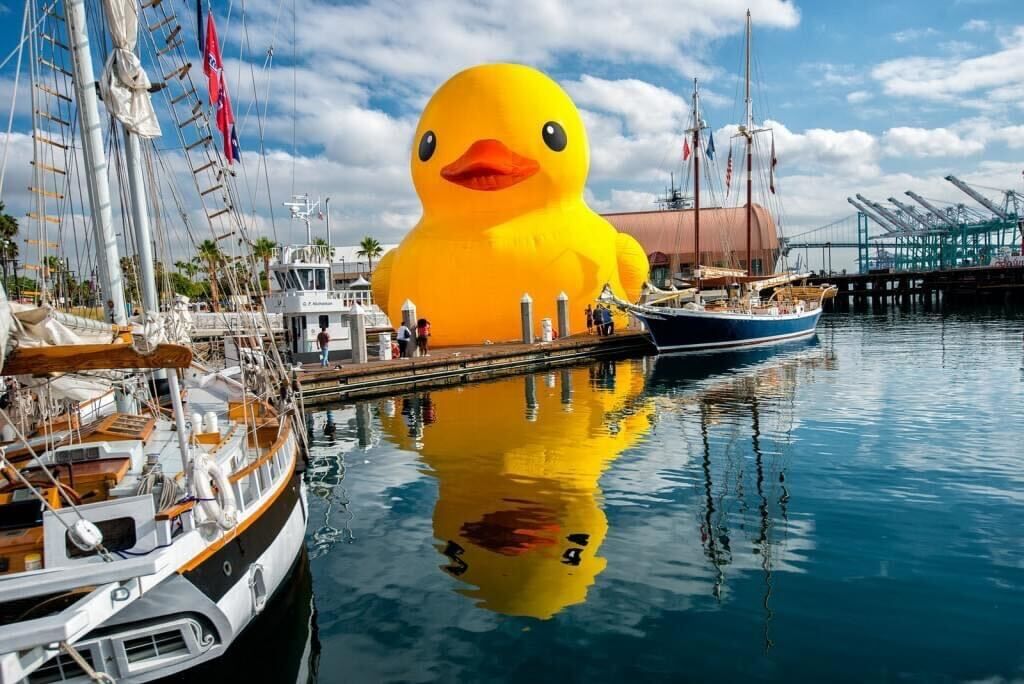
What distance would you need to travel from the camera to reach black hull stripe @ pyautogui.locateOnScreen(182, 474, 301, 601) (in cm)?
573

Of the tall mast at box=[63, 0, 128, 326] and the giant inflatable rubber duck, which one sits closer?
the tall mast at box=[63, 0, 128, 326]

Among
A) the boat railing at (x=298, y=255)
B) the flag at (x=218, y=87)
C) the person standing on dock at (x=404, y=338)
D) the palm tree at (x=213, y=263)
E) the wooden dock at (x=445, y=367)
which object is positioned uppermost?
the flag at (x=218, y=87)

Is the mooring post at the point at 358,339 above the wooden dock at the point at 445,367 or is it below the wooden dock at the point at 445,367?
above

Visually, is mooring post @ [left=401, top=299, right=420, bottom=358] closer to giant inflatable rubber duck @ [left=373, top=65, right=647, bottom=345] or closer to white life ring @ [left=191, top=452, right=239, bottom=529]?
→ giant inflatable rubber duck @ [left=373, top=65, right=647, bottom=345]

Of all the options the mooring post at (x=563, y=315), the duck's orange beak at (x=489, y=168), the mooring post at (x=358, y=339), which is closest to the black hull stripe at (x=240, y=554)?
the mooring post at (x=358, y=339)

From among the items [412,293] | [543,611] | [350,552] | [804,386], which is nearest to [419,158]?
[412,293]

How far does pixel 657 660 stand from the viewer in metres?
6.13

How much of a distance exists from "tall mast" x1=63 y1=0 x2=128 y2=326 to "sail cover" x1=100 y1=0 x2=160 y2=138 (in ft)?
0.82

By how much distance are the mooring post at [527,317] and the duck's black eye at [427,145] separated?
5.82 metres

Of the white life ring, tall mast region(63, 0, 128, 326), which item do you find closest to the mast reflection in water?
the white life ring

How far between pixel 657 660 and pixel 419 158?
21279 mm

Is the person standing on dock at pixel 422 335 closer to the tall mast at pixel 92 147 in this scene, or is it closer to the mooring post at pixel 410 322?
the mooring post at pixel 410 322

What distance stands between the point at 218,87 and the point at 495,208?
14152 millimetres

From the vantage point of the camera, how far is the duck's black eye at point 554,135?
23781 millimetres
